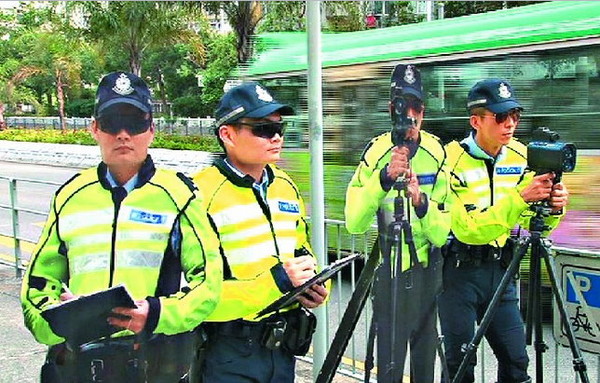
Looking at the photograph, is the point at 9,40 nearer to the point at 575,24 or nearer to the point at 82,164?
the point at 82,164

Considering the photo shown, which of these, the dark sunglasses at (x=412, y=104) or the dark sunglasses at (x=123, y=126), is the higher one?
the dark sunglasses at (x=412, y=104)

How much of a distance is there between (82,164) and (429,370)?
1480 millimetres

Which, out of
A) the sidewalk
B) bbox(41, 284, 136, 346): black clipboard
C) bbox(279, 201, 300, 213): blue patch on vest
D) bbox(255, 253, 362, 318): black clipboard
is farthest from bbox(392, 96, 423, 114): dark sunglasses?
the sidewalk

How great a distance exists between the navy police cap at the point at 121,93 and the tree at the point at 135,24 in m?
0.07

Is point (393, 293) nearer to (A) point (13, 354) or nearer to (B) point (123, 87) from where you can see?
(B) point (123, 87)

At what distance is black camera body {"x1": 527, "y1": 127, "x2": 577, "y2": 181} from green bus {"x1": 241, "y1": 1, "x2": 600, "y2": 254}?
2.1 inches

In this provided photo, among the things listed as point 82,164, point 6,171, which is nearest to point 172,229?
point 82,164

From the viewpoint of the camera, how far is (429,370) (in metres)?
2.98

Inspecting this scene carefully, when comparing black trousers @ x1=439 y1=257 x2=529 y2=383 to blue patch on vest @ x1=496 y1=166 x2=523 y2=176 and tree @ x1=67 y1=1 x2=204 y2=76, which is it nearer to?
blue patch on vest @ x1=496 y1=166 x2=523 y2=176

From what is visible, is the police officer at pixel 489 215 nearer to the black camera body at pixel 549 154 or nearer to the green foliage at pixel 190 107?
the black camera body at pixel 549 154

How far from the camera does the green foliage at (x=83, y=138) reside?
95.0 inches

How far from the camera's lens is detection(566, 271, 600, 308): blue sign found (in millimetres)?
2936

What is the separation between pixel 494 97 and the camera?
292 cm

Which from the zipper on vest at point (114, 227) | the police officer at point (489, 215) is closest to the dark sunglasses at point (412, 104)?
the police officer at point (489, 215)
